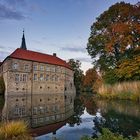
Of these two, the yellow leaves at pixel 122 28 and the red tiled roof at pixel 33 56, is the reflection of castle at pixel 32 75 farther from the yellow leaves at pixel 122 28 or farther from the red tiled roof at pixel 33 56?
the yellow leaves at pixel 122 28

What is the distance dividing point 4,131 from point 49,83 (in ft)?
166

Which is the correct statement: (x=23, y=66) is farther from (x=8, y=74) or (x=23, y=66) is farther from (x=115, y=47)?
(x=115, y=47)

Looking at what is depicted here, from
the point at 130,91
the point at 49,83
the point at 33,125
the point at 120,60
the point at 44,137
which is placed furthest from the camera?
the point at 49,83

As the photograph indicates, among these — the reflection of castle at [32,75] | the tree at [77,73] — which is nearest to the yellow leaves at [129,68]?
the reflection of castle at [32,75]

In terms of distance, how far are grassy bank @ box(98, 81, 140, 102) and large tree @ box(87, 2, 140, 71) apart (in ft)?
18.7

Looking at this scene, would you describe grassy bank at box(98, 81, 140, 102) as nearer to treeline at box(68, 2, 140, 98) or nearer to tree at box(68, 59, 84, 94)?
treeline at box(68, 2, 140, 98)

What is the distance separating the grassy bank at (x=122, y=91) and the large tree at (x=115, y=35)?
5695mm

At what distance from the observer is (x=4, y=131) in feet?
24.8

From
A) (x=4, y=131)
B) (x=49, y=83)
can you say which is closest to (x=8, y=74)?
(x=49, y=83)

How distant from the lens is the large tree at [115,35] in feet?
105

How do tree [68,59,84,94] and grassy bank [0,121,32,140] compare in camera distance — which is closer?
grassy bank [0,121,32,140]

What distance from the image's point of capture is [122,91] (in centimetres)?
2752

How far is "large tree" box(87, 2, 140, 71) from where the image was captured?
32031 millimetres

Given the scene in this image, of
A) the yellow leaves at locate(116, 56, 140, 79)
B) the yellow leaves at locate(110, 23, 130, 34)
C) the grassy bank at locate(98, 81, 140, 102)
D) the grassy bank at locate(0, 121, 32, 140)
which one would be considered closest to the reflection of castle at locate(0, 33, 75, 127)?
the grassy bank at locate(98, 81, 140, 102)
